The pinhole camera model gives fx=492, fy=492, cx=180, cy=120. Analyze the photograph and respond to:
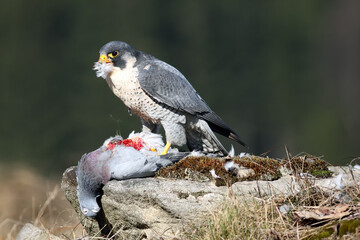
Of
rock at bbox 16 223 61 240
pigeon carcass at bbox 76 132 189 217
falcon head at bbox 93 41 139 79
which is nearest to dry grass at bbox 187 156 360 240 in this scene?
pigeon carcass at bbox 76 132 189 217

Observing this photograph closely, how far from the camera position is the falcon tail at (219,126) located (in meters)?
3.79

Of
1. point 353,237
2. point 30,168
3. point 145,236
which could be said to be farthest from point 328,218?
point 30,168

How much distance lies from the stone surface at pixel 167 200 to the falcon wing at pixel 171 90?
2.74 ft

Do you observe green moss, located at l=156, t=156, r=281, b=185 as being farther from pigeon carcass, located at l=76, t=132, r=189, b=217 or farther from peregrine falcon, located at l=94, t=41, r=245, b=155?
peregrine falcon, located at l=94, t=41, r=245, b=155

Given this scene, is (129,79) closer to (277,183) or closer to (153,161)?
(153,161)

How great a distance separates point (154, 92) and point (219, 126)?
585 mm

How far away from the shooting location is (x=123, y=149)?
10.6 feet

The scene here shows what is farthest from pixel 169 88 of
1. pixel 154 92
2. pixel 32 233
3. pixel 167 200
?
pixel 32 233

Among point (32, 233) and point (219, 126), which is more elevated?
point (219, 126)

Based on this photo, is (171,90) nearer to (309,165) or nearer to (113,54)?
(113,54)

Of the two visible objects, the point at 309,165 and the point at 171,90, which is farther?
the point at 171,90

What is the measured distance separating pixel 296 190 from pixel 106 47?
177 centimetres

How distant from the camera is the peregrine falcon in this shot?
3.67 m

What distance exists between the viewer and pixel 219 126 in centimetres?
382
